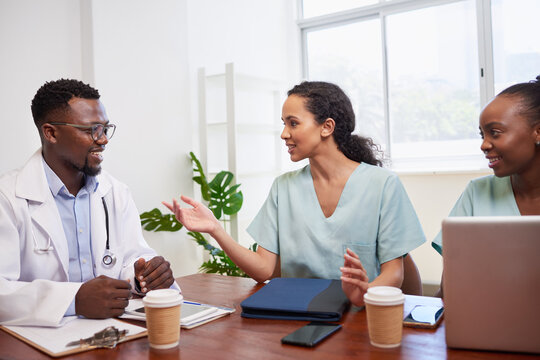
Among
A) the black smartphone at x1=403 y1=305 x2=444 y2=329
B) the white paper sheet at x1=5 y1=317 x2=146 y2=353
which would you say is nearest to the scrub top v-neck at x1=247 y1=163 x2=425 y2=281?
the black smartphone at x1=403 y1=305 x2=444 y2=329

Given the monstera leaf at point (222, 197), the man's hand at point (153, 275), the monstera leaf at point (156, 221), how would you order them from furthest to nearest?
the monstera leaf at point (222, 197), the monstera leaf at point (156, 221), the man's hand at point (153, 275)

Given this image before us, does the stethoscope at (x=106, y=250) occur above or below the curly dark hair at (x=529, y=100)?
below

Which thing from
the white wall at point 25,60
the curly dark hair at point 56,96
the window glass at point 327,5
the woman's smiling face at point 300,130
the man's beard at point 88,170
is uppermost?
the window glass at point 327,5

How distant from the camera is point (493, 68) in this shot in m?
4.20

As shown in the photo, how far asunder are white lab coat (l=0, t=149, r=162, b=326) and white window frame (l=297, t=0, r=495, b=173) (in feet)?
7.79

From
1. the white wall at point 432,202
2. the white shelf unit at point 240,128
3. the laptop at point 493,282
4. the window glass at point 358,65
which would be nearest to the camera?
the laptop at point 493,282

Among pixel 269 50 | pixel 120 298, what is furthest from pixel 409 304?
pixel 269 50

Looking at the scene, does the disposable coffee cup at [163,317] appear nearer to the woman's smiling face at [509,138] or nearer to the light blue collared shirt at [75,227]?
the light blue collared shirt at [75,227]

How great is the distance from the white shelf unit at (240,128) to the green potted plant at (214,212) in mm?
178

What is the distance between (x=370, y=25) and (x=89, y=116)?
3.81m

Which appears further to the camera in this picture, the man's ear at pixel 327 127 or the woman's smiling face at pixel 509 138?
the man's ear at pixel 327 127

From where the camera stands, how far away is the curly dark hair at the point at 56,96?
168 centimetres

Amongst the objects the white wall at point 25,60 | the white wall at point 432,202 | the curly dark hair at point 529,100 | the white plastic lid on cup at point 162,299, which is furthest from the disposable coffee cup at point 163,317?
the white wall at point 432,202

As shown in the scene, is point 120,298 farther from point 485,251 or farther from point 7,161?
point 7,161
